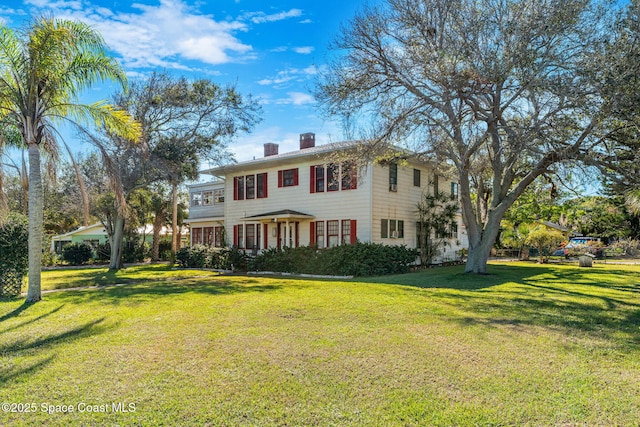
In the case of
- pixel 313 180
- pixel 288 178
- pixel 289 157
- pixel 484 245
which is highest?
pixel 289 157

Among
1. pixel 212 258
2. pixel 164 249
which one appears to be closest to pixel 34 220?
pixel 212 258

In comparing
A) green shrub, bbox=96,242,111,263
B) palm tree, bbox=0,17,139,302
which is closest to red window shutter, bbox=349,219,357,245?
palm tree, bbox=0,17,139,302

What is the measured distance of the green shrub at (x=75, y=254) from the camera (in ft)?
88.9

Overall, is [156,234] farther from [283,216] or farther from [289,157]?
[289,157]

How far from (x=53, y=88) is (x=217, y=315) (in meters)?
6.89

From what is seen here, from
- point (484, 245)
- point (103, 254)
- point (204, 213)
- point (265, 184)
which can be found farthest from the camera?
point (103, 254)

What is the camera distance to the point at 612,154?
13.2 meters

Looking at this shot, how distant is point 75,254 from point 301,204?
1677 centimetres

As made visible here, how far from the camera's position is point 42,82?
9.56 meters

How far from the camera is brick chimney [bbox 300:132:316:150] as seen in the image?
23.6 metres

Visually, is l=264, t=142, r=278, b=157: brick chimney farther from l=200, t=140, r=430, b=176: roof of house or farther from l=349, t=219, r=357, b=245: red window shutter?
l=349, t=219, r=357, b=245: red window shutter

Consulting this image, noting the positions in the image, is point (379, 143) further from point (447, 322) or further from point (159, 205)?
point (159, 205)

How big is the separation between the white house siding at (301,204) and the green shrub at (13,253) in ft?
38.1

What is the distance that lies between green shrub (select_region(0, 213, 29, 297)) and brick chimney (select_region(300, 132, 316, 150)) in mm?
15230
